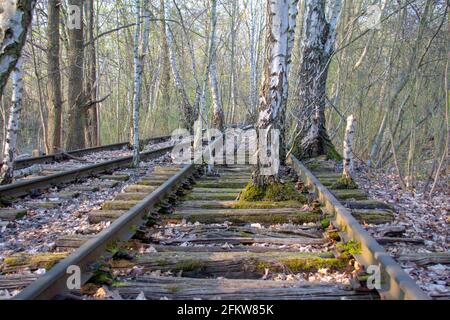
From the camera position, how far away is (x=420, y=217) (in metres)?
5.08

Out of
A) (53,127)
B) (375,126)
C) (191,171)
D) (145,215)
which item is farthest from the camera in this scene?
(53,127)

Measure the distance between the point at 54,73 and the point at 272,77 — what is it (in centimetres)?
1012

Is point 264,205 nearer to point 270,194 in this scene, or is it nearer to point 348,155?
point 270,194

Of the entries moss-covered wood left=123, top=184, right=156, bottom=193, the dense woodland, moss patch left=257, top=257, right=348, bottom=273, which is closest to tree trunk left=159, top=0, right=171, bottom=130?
the dense woodland

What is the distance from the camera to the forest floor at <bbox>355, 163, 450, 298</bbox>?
310 centimetres

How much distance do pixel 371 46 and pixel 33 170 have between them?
356 inches

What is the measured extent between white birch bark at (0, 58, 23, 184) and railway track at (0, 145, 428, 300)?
2.68 metres

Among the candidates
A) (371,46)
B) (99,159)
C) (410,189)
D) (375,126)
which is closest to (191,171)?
(410,189)

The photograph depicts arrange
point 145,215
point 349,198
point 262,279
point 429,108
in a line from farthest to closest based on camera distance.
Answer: point 429,108, point 349,198, point 145,215, point 262,279

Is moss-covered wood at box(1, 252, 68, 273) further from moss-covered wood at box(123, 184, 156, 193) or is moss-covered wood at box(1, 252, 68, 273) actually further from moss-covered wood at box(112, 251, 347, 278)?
moss-covered wood at box(123, 184, 156, 193)

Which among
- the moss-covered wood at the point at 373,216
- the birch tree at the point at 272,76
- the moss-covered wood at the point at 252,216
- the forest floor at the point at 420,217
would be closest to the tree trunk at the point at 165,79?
the forest floor at the point at 420,217
